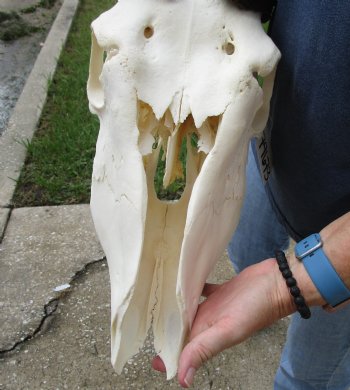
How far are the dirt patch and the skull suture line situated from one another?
2.96m

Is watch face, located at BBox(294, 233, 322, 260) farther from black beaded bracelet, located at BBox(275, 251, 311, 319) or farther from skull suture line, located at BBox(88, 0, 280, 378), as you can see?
skull suture line, located at BBox(88, 0, 280, 378)

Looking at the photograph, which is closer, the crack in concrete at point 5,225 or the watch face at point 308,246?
the watch face at point 308,246

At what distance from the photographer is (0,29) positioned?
5836mm

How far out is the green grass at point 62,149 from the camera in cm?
334

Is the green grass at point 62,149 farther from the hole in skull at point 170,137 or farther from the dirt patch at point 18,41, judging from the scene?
the hole in skull at point 170,137

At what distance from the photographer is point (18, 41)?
5777mm

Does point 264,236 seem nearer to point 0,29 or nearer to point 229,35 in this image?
point 229,35

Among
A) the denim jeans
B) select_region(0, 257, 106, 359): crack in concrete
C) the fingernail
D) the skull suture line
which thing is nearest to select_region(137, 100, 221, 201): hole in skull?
the skull suture line

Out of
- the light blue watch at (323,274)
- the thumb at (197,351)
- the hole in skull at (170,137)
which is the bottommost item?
the thumb at (197,351)

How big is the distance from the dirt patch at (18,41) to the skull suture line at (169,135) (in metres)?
2.96

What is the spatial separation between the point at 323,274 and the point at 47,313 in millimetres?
1639

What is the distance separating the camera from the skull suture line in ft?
3.76

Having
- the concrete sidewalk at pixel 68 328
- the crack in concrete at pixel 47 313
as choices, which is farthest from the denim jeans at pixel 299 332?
the crack in concrete at pixel 47 313

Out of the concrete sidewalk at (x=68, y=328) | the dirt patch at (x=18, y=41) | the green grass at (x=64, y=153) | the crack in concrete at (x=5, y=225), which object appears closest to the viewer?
the concrete sidewalk at (x=68, y=328)
